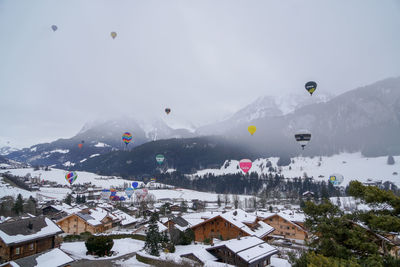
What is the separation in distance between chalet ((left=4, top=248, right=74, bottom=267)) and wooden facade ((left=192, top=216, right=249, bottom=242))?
23.8 meters

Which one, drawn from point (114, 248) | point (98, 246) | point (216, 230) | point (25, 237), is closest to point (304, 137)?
point (216, 230)

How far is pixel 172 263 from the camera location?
22.3 meters

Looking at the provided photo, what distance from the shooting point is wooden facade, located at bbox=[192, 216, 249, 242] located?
39.0m

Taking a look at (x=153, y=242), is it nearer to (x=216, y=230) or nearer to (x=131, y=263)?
(x=131, y=263)

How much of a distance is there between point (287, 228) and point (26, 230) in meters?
46.1

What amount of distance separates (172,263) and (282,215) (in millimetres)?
36979

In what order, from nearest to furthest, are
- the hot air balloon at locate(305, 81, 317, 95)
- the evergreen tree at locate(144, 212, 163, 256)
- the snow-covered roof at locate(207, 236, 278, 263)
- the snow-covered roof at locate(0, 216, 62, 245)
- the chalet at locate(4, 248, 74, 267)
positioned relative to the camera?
the chalet at locate(4, 248, 74, 267) < the snow-covered roof at locate(0, 216, 62, 245) < the snow-covered roof at locate(207, 236, 278, 263) < the evergreen tree at locate(144, 212, 163, 256) < the hot air balloon at locate(305, 81, 317, 95)

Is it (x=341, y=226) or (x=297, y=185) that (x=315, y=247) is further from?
(x=297, y=185)

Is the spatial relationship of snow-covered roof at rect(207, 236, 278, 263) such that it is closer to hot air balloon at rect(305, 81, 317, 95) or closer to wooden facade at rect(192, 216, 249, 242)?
wooden facade at rect(192, 216, 249, 242)

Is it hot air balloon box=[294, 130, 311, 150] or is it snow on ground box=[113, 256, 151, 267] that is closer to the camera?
snow on ground box=[113, 256, 151, 267]

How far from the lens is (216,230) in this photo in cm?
4059

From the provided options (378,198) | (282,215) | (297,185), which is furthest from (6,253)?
(297,185)

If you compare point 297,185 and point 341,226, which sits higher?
point 341,226

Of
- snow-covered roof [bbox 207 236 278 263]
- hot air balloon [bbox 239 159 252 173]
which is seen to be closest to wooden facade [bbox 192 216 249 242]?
snow-covered roof [bbox 207 236 278 263]
